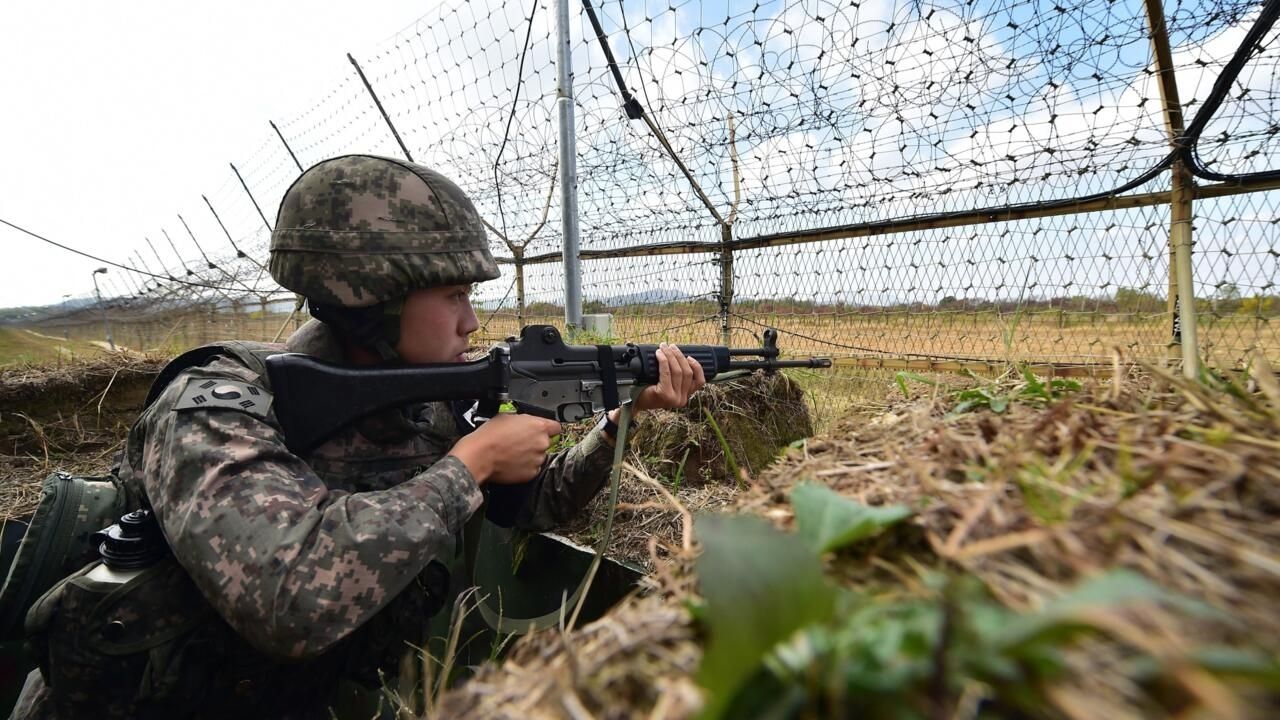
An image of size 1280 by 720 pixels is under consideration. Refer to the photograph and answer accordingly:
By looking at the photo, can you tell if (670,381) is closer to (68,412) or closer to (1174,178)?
(1174,178)

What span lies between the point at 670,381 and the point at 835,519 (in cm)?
167


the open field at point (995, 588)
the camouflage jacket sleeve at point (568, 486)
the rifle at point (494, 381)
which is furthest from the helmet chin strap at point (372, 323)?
the open field at point (995, 588)

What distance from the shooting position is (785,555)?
34 cm

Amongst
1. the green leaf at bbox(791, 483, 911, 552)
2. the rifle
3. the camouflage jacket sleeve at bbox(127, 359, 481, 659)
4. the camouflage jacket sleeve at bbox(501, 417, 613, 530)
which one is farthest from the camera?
the camouflage jacket sleeve at bbox(501, 417, 613, 530)

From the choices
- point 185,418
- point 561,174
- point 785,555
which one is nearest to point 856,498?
point 785,555

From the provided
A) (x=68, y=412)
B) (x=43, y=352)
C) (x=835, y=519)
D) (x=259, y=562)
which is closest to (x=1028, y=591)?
(x=835, y=519)

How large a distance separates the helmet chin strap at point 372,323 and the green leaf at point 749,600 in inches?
63.0

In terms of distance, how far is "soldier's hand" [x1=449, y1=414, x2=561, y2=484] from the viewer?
1.64m

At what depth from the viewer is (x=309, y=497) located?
1.36 metres

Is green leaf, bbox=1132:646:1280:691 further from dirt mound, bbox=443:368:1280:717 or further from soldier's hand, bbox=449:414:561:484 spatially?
A: soldier's hand, bbox=449:414:561:484

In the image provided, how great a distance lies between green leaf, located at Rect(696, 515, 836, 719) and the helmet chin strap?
1600 mm

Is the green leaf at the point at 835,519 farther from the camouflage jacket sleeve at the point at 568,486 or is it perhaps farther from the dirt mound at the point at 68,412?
the dirt mound at the point at 68,412

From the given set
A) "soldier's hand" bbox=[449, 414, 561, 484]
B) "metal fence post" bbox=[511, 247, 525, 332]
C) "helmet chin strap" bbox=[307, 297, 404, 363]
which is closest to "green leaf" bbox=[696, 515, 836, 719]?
"soldier's hand" bbox=[449, 414, 561, 484]

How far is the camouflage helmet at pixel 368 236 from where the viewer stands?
1.67m
